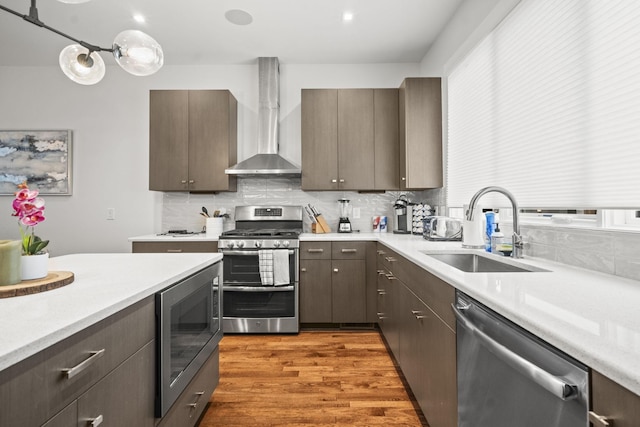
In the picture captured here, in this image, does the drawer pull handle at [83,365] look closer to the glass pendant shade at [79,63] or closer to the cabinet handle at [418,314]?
the cabinet handle at [418,314]

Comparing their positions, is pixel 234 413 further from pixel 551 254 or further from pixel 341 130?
pixel 341 130

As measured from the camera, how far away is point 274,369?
246 centimetres

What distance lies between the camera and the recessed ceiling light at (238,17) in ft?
9.29

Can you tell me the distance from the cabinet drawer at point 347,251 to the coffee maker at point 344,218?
0.43m

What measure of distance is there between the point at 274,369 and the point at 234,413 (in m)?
0.56

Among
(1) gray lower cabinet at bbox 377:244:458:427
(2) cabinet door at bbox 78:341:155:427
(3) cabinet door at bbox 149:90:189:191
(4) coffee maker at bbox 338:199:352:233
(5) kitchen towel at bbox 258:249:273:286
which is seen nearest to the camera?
(2) cabinet door at bbox 78:341:155:427

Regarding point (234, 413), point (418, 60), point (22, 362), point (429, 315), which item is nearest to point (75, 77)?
point (22, 362)

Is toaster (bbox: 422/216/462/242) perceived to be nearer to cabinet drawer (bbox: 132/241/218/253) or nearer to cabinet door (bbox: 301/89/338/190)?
cabinet door (bbox: 301/89/338/190)

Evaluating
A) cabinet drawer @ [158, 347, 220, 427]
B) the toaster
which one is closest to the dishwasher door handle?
cabinet drawer @ [158, 347, 220, 427]

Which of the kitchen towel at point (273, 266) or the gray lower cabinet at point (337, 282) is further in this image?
the gray lower cabinet at point (337, 282)

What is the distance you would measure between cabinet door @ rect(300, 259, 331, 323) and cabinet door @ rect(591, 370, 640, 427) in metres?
2.61

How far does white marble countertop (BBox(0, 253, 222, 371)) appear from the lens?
0.70 metres

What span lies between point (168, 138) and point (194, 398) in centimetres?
261

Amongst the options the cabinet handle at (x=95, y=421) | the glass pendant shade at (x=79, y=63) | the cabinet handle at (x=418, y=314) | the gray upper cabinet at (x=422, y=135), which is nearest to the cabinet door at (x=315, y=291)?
the gray upper cabinet at (x=422, y=135)
